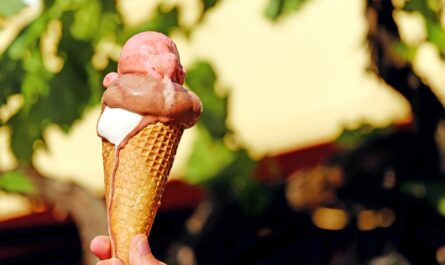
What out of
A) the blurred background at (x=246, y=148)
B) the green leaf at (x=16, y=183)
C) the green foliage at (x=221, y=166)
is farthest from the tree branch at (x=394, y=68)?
the green leaf at (x=16, y=183)

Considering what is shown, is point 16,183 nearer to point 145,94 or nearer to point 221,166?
point 221,166

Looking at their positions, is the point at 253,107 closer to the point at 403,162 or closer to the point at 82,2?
the point at 403,162

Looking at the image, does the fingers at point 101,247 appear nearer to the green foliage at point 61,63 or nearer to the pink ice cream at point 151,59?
the pink ice cream at point 151,59

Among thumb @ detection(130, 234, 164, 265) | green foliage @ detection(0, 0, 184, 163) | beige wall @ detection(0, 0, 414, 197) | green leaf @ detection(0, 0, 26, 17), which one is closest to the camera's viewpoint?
thumb @ detection(130, 234, 164, 265)

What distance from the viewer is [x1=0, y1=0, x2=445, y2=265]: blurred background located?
8.44ft

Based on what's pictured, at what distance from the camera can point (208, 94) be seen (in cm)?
312

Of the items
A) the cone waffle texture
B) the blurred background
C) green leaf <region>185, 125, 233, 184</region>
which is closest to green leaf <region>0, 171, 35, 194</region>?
the blurred background

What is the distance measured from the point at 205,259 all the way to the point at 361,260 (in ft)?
2.01

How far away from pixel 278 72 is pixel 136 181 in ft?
15.7

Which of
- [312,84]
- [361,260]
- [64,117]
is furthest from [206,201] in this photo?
[312,84]

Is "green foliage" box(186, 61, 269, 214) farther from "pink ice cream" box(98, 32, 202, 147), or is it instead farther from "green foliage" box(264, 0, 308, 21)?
"pink ice cream" box(98, 32, 202, 147)

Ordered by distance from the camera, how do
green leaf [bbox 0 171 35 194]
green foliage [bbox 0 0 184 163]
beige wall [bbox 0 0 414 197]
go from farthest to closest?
1. beige wall [bbox 0 0 414 197]
2. green leaf [bbox 0 171 35 194]
3. green foliage [bbox 0 0 184 163]

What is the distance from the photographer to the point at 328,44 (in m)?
5.88

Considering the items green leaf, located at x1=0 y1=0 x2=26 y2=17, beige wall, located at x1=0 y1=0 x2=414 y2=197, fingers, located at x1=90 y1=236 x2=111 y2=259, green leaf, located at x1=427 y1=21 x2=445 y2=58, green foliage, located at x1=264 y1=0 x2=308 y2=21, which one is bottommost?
beige wall, located at x1=0 y1=0 x2=414 y2=197
